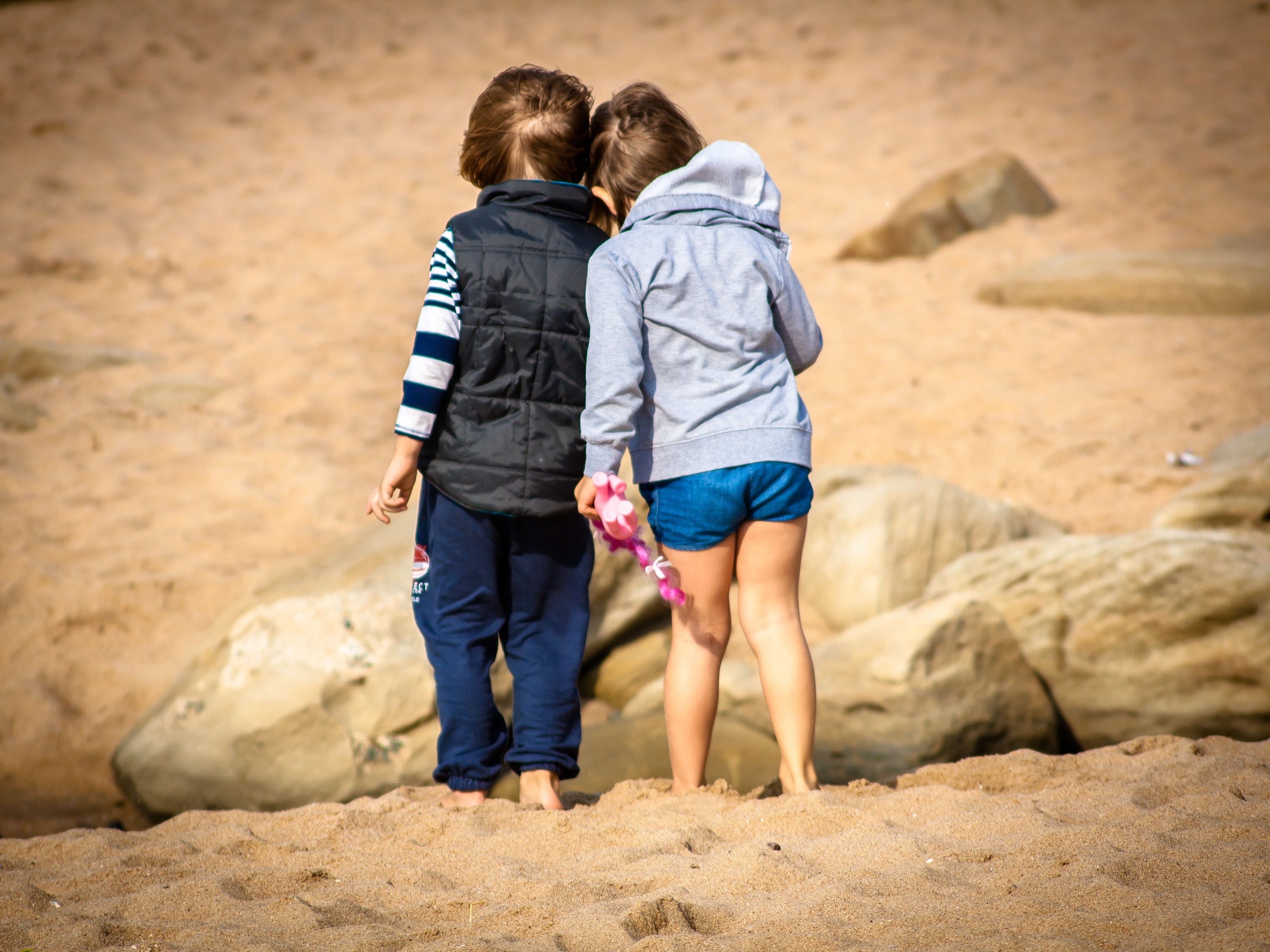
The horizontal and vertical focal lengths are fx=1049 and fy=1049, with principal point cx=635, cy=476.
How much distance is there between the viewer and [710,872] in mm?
1979

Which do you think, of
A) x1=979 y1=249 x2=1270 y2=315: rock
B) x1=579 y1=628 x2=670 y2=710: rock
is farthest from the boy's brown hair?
x1=979 y1=249 x2=1270 y2=315: rock

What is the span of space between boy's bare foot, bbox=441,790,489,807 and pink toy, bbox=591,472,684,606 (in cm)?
70

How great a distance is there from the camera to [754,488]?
7.82 ft

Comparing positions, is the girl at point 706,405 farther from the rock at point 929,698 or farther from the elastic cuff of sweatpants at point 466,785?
the rock at point 929,698

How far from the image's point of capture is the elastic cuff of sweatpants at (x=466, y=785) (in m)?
2.58

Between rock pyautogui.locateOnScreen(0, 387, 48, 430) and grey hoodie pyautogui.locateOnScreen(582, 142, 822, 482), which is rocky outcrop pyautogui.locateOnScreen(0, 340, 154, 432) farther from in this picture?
grey hoodie pyautogui.locateOnScreen(582, 142, 822, 482)

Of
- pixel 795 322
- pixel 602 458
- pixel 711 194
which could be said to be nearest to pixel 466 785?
pixel 602 458

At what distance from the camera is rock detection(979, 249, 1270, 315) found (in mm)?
6562

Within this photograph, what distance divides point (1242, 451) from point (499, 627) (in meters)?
3.98

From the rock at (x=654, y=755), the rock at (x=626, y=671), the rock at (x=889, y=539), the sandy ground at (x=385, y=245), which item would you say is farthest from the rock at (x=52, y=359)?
the rock at (x=889, y=539)

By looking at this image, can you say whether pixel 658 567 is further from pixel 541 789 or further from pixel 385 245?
pixel 385 245

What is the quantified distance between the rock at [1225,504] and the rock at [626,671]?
207 cm

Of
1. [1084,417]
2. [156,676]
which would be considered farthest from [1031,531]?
[156,676]

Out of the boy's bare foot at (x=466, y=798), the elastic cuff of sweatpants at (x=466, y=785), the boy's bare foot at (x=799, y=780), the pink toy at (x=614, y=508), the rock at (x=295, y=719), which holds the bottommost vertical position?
the rock at (x=295, y=719)
